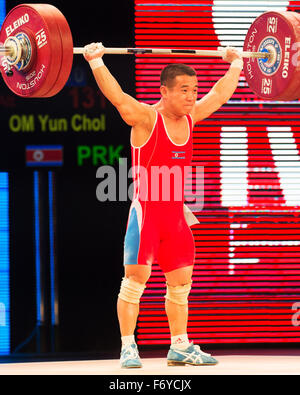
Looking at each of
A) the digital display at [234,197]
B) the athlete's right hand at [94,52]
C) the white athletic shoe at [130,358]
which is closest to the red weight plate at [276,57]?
the digital display at [234,197]

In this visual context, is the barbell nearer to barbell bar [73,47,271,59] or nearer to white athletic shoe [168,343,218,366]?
barbell bar [73,47,271,59]

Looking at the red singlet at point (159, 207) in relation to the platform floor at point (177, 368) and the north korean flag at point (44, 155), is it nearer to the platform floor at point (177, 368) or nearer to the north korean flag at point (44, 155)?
the platform floor at point (177, 368)

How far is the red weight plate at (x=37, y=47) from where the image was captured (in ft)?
14.1

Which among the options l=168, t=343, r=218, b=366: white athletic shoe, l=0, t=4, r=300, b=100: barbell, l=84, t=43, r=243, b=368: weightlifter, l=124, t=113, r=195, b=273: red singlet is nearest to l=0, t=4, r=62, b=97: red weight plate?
l=0, t=4, r=300, b=100: barbell

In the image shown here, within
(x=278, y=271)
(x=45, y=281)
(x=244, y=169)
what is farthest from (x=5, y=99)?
(x=278, y=271)

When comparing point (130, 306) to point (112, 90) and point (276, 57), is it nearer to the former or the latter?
point (112, 90)

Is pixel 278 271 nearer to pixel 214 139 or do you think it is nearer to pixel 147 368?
pixel 214 139

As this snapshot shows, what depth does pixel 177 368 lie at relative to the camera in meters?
4.43

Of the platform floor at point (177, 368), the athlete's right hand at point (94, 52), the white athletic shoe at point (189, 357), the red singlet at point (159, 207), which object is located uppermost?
the athlete's right hand at point (94, 52)

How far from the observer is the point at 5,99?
573 cm

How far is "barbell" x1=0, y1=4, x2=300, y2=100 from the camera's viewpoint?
4324mm

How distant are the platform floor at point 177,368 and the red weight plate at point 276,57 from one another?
5.22ft

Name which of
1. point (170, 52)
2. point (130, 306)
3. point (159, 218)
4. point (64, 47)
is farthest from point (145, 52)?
point (130, 306)

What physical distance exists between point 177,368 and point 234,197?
5.40 feet
